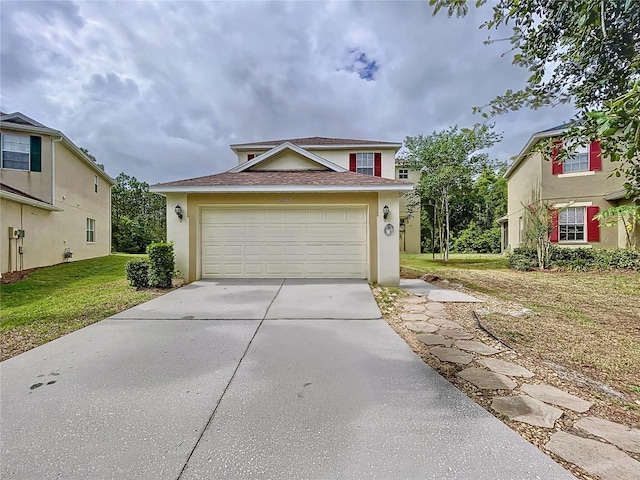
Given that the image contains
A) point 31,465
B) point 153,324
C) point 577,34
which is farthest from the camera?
point 153,324

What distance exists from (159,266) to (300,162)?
597cm

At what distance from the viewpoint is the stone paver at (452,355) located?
336 centimetres

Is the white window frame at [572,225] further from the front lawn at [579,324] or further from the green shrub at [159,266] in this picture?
the green shrub at [159,266]

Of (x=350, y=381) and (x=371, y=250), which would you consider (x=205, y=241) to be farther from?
(x=350, y=381)

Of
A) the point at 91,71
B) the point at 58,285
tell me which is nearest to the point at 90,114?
the point at 91,71

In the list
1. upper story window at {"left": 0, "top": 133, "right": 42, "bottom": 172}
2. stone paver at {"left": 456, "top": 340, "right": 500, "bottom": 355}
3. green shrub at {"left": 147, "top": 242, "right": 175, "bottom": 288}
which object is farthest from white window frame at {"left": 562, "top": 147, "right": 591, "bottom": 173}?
upper story window at {"left": 0, "top": 133, "right": 42, "bottom": 172}

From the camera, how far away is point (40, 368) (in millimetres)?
3207

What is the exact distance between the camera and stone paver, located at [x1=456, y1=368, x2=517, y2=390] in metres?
2.78

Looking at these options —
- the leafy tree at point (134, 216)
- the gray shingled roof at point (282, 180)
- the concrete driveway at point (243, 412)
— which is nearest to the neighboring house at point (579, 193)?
the gray shingled roof at point (282, 180)

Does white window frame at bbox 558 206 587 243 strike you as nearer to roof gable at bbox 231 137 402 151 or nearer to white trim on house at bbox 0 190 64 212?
roof gable at bbox 231 137 402 151

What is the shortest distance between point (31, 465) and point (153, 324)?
2.94 metres

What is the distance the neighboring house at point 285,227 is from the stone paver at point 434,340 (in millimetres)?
4014

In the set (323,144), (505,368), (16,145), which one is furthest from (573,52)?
(16,145)

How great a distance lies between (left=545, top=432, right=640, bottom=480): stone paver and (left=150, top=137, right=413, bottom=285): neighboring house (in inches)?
242
